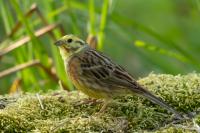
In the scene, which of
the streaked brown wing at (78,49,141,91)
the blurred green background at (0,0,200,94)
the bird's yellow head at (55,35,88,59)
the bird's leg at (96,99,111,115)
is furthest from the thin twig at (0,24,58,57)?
the bird's leg at (96,99,111,115)

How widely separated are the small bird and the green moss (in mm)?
83

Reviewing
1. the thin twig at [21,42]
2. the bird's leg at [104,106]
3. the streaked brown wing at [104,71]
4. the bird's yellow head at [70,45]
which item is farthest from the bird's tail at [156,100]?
the thin twig at [21,42]

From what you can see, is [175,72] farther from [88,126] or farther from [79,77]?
[88,126]

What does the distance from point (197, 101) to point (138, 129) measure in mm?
615

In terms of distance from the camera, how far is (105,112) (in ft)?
15.9

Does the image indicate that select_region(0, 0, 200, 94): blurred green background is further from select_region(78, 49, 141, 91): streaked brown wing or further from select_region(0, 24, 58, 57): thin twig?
select_region(78, 49, 141, 91): streaked brown wing

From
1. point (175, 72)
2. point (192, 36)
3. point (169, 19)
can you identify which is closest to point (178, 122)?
point (175, 72)

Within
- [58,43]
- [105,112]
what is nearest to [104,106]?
[105,112]

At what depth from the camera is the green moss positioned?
14.6ft

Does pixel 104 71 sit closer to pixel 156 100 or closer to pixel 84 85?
pixel 84 85

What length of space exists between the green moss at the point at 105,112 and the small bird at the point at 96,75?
0.08 m

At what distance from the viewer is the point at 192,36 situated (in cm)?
1008

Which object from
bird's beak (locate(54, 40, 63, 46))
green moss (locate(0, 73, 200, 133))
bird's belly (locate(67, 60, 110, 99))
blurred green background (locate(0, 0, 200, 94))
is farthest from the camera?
blurred green background (locate(0, 0, 200, 94))

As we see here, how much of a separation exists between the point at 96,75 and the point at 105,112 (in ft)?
1.72
